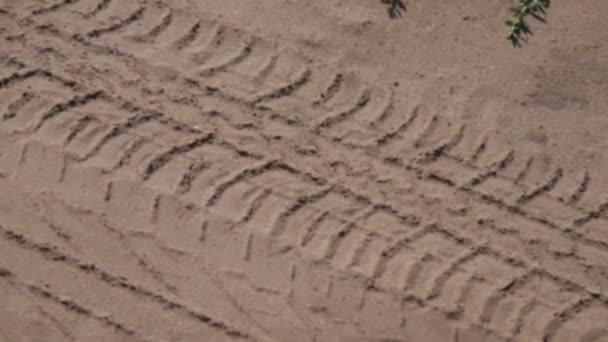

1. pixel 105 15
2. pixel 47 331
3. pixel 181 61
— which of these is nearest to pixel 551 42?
pixel 181 61

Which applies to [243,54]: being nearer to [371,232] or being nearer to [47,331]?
[371,232]

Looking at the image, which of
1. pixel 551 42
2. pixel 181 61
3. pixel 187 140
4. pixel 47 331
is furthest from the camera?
pixel 551 42

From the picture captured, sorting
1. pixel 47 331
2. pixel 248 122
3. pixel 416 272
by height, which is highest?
pixel 248 122

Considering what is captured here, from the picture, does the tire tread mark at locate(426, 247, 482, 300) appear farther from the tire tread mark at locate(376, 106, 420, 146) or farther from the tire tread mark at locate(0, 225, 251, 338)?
the tire tread mark at locate(0, 225, 251, 338)

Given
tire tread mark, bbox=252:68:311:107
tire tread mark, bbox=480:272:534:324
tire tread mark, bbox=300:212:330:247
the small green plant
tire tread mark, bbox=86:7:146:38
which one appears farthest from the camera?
the small green plant

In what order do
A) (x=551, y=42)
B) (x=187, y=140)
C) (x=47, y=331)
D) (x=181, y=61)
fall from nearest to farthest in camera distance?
(x=47, y=331) → (x=187, y=140) → (x=181, y=61) → (x=551, y=42)

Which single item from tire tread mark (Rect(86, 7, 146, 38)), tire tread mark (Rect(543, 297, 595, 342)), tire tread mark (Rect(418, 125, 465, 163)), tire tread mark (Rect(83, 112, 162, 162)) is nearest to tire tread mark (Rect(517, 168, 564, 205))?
tire tread mark (Rect(418, 125, 465, 163))

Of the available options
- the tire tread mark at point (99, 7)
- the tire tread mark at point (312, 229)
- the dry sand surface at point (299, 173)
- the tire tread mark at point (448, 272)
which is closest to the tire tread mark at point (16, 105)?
the dry sand surface at point (299, 173)

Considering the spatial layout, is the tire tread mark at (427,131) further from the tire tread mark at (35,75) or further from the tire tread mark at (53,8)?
the tire tread mark at (53,8)
